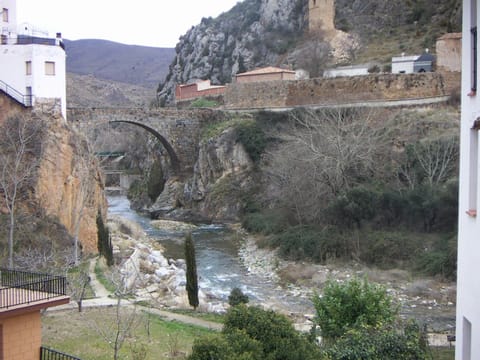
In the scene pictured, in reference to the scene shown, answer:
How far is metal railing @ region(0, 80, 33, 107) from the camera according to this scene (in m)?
28.3

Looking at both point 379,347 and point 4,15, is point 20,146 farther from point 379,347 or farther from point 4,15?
point 379,347

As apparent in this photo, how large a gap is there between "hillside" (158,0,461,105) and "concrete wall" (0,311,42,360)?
4525cm

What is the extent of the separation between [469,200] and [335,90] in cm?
3698

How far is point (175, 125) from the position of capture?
48312mm

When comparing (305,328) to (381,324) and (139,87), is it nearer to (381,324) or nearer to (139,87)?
(381,324)

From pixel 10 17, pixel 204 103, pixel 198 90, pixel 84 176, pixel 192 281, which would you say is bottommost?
pixel 192 281

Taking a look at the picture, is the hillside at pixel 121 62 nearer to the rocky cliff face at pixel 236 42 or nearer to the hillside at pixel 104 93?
the hillside at pixel 104 93

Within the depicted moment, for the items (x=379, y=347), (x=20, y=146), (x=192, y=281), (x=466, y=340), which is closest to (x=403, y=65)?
(x=20, y=146)

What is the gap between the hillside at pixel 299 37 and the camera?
55.6m

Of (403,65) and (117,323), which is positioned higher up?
(403,65)

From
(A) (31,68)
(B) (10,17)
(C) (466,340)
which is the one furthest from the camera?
(B) (10,17)

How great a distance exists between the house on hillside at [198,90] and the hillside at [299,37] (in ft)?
27.5

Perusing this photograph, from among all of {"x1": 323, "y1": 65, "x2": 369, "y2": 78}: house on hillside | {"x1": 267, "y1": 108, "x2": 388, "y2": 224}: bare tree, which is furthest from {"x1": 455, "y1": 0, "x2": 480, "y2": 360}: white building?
{"x1": 323, "y1": 65, "x2": 369, "y2": 78}: house on hillside

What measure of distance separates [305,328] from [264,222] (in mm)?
19531
